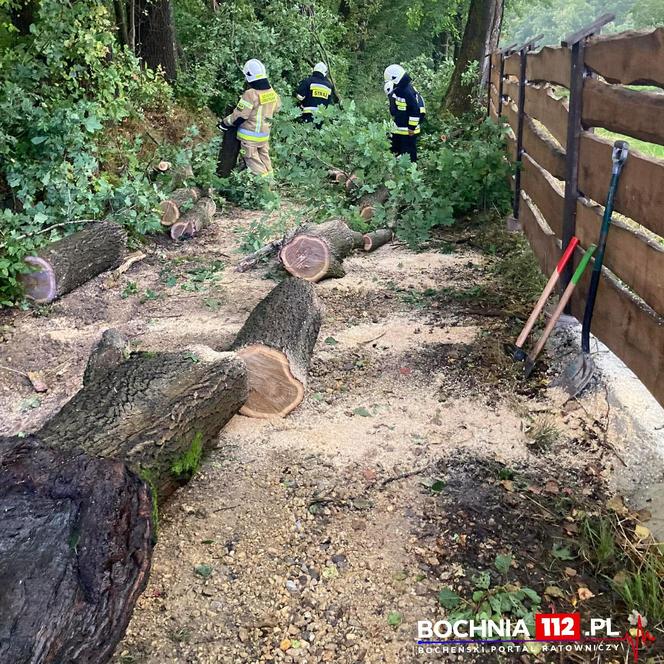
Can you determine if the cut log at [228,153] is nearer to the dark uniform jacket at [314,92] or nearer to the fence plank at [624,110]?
the dark uniform jacket at [314,92]

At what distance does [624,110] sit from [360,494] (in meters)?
2.39

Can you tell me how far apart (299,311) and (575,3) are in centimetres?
12036

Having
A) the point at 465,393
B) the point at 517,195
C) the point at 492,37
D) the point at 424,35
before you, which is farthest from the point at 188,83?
the point at 424,35

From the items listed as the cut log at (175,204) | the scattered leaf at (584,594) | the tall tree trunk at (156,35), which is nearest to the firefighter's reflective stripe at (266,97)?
the cut log at (175,204)

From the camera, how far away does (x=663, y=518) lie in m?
2.89

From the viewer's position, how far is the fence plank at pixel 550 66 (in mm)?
4605

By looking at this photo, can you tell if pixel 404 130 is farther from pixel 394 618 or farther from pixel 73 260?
pixel 394 618

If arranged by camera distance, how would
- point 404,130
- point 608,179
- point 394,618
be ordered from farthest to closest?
point 404,130
point 608,179
point 394,618

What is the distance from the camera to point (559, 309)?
393 centimetres

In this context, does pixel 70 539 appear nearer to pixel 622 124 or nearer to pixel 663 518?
pixel 663 518

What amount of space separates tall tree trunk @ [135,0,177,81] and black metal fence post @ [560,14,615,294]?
987 centimetres

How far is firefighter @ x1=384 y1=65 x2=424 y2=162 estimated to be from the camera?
10.7 meters

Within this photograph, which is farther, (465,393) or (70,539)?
(465,393)

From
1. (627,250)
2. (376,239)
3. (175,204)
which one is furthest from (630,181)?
(175,204)
